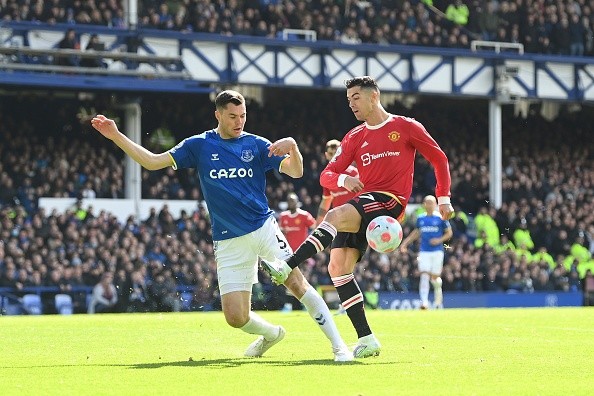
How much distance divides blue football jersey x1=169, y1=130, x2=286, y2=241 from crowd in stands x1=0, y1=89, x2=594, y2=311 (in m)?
15.4

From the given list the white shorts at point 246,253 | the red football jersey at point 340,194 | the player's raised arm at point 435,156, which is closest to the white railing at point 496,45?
the red football jersey at point 340,194

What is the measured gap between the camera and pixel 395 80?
1389 inches

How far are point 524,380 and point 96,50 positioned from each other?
2194 cm

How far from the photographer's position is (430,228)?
2555cm

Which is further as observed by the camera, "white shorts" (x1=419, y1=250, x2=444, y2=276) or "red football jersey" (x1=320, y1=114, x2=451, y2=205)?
"white shorts" (x1=419, y1=250, x2=444, y2=276)

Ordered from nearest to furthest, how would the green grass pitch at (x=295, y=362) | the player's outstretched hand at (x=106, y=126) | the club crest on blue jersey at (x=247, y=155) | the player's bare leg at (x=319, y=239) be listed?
1. the green grass pitch at (x=295, y=362)
2. the player's bare leg at (x=319, y=239)
3. the player's outstretched hand at (x=106, y=126)
4. the club crest on blue jersey at (x=247, y=155)

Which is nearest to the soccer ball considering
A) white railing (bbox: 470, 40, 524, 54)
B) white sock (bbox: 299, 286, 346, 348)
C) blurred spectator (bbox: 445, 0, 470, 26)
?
white sock (bbox: 299, 286, 346, 348)

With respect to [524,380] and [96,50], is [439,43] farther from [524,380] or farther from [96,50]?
[524,380]

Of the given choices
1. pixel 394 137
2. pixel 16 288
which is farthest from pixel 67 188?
pixel 394 137

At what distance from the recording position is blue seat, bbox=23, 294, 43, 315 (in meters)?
25.6

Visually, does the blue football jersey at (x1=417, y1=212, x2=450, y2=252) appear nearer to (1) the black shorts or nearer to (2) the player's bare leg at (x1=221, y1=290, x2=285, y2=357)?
(1) the black shorts

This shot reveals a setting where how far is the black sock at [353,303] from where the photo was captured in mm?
11164

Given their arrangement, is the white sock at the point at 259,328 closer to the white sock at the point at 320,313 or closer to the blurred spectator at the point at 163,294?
the white sock at the point at 320,313

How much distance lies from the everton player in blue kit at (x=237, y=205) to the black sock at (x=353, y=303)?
370mm
